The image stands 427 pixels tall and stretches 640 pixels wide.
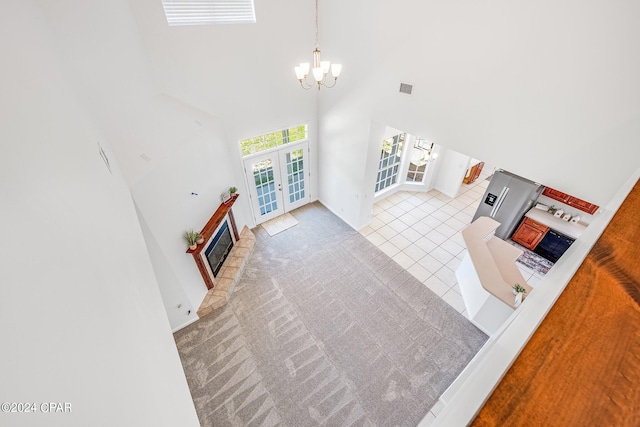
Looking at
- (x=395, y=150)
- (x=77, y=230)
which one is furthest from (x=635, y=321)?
(x=395, y=150)

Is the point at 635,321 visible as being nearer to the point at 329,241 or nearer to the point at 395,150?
the point at 329,241

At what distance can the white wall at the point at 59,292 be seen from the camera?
0.45 m

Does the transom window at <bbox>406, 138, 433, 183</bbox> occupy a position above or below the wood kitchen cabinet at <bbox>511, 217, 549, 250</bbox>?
above

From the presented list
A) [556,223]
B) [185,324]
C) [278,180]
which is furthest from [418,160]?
[185,324]

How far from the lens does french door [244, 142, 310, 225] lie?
6.01 metres

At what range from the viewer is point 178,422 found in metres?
1.18

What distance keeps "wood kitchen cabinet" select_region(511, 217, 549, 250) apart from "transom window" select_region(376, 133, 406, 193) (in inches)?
125

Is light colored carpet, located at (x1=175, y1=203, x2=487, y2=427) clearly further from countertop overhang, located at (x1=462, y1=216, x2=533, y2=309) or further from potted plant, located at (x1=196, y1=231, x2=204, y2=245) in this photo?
potted plant, located at (x1=196, y1=231, x2=204, y2=245)

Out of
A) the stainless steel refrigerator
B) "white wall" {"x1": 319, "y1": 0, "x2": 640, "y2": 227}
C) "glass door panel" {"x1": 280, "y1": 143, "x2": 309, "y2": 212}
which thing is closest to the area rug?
"glass door panel" {"x1": 280, "y1": 143, "x2": 309, "y2": 212}

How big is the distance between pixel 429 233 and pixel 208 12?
6.14 meters

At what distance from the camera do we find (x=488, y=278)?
427 centimetres

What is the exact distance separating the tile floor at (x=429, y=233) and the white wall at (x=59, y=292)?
511cm

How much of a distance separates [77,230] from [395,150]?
6901 millimetres

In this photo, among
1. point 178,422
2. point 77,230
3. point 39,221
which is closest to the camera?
point 39,221
